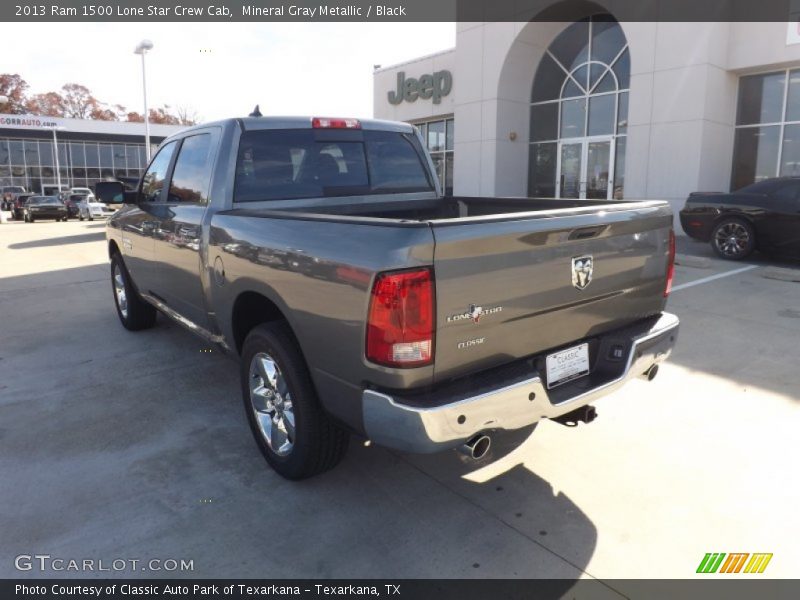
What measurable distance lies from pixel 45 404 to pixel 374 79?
2220cm

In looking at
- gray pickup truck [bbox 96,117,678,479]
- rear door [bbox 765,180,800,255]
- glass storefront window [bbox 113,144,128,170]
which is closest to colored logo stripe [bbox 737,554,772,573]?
gray pickup truck [bbox 96,117,678,479]

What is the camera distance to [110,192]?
544 cm

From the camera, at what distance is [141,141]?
5512 centimetres

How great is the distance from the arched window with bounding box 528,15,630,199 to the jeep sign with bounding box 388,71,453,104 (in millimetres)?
3544

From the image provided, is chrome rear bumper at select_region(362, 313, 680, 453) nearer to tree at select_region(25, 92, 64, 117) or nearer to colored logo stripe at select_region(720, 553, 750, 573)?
colored logo stripe at select_region(720, 553, 750, 573)

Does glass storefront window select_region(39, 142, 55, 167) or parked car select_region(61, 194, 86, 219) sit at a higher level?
glass storefront window select_region(39, 142, 55, 167)

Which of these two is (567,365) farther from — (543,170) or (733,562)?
(543,170)

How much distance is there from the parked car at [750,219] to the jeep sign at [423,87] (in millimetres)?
11967

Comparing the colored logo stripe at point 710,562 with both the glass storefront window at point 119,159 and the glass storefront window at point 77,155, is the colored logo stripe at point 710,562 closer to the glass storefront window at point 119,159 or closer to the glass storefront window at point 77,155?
the glass storefront window at point 77,155

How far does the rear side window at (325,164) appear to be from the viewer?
12.7ft

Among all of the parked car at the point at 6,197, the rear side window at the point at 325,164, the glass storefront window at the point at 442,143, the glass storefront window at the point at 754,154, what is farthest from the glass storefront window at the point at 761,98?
the parked car at the point at 6,197

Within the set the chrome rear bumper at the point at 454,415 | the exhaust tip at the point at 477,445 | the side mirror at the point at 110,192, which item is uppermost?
the side mirror at the point at 110,192

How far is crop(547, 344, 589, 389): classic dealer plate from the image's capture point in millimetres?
2887

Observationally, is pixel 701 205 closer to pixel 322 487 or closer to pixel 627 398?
pixel 627 398
